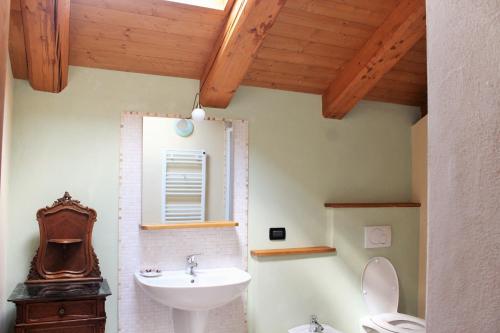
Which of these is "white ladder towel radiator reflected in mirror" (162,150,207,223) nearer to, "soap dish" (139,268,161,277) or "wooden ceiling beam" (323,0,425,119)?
"soap dish" (139,268,161,277)

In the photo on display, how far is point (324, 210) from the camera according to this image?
129 inches

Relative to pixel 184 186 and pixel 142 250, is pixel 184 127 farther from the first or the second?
pixel 142 250

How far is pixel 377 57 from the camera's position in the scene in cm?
272

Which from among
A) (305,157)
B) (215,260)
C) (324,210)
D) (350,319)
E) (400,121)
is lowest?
(350,319)

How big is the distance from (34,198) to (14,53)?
34.2 inches

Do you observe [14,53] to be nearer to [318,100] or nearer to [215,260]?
[215,260]

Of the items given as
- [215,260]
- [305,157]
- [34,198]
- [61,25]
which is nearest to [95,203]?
[34,198]

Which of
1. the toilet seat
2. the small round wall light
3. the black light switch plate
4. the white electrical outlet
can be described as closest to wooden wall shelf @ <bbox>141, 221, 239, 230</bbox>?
the black light switch plate

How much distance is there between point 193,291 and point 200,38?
1.57 metres

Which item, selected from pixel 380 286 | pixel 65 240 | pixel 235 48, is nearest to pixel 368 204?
pixel 380 286

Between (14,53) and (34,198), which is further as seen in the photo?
(34,198)

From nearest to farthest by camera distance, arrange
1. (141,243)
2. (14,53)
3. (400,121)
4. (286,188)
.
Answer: (14,53)
(141,243)
(286,188)
(400,121)

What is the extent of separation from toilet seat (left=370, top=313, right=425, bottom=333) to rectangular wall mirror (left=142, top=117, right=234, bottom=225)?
4.57 ft

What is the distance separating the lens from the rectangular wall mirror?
2.75 m
